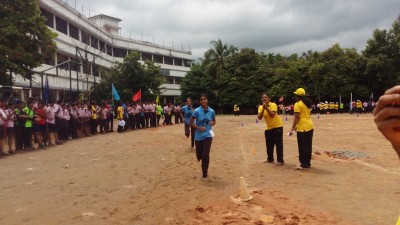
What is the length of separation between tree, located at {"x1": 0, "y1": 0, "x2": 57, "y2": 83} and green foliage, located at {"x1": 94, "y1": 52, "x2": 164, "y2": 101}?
1814cm

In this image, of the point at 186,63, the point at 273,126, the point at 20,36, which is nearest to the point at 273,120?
the point at 273,126

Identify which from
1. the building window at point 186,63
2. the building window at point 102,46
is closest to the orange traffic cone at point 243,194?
the building window at point 102,46

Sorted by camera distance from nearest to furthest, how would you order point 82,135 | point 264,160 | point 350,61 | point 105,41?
1. point 264,160
2. point 82,135
3. point 350,61
4. point 105,41

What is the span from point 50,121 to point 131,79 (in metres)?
23.2

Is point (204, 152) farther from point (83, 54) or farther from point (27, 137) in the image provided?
point (83, 54)

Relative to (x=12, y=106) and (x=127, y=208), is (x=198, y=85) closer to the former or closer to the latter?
(x=12, y=106)

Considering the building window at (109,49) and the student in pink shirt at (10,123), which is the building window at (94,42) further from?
the student in pink shirt at (10,123)

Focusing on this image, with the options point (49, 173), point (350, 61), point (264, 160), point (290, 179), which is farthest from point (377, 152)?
point (350, 61)

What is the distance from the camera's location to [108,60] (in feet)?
157

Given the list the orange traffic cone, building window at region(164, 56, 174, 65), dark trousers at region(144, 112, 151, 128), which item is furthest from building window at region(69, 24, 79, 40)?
the orange traffic cone

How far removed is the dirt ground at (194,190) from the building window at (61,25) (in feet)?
88.8

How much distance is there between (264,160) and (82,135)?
11.7 m

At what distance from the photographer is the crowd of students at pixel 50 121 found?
13039 mm

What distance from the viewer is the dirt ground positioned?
18.1 feet
